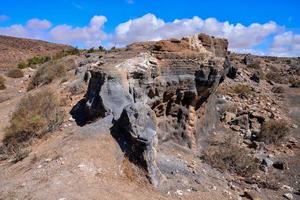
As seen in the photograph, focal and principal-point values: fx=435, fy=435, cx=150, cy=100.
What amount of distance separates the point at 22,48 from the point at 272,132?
4299 cm

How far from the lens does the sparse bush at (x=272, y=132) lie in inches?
623

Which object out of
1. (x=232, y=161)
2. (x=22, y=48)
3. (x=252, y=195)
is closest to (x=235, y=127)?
(x=232, y=161)

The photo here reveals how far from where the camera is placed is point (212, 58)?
43.8 ft

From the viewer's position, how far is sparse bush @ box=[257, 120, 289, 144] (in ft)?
51.9

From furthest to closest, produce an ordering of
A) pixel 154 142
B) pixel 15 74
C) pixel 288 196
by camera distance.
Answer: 1. pixel 15 74
2. pixel 288 196
3. pixel 154 142

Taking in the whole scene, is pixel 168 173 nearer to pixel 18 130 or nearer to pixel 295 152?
pixel 18 130

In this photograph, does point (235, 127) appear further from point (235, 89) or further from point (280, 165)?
point (235, 89)

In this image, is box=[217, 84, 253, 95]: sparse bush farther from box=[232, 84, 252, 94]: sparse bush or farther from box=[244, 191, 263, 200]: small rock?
box=[244, 191, 263, 200]: small rock

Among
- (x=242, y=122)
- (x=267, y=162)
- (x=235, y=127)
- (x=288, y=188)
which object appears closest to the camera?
(x=288, y=188)

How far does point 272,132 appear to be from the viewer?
16.0m

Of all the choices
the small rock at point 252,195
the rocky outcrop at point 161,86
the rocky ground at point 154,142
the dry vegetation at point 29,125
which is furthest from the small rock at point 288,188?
the dry vegetation at point 29,125

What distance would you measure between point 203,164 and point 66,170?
4463 mm

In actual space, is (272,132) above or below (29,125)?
below

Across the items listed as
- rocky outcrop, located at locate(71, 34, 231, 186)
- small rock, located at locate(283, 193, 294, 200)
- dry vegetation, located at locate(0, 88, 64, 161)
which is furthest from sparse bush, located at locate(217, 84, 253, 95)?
dry vegetation, located at locate(0, 88, 64, 161)
